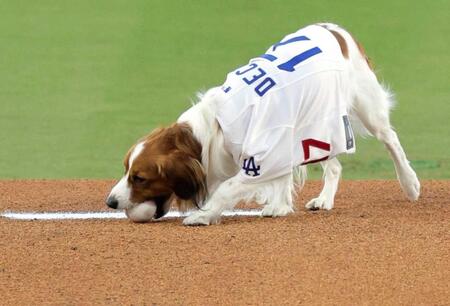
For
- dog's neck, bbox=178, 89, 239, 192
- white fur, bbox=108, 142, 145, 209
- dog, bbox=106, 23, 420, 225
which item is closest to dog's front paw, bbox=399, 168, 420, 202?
dog, bbox=106, 23, 420, 225

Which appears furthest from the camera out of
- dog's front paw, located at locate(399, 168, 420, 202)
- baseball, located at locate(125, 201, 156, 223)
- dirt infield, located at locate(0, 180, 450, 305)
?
dog's front paw, located at locate(399, 168, 420, 202)

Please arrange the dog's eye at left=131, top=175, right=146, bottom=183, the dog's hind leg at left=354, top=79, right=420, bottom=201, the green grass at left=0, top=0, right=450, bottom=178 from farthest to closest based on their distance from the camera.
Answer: the green grass at left=0, top=0, right=450, bottom=178
the dog's hind leg at left=354, top=79, right=420, bottom=201
the dog's eye at left=131, top=175, right=146, bottom=183

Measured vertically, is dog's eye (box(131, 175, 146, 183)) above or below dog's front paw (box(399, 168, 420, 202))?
above

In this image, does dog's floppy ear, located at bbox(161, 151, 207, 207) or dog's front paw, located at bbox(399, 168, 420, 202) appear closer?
dog's floppy ear, located at bbox(161, 151, 207, 207)

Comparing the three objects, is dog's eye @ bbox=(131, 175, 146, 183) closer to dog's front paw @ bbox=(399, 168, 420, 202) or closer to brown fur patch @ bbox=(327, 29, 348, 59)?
brown fur patch @ bbox=(327, 29, 348, 59)

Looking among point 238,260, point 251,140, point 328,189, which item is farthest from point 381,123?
point 238,260

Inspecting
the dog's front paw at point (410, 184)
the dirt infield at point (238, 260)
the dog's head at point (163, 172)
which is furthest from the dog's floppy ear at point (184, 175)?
the dog's front paw at point (410, 184)

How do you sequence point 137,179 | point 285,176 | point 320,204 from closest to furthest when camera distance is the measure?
point 137,179, point 285,176, point 320,204

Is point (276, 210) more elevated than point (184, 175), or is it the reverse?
point (184, 175)

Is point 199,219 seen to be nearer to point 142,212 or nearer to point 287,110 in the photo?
point 142,212
